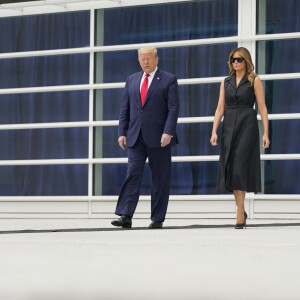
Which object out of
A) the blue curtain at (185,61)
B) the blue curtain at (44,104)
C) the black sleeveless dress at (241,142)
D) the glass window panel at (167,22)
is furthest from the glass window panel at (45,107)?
the black sleeveless dress at (241,142)

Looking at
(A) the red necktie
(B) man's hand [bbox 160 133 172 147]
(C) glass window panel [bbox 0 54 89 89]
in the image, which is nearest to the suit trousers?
(B) man's hand [bbox 160 133 172 147]

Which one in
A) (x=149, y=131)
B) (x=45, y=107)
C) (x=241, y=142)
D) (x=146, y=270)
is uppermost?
(x=45, y=107)

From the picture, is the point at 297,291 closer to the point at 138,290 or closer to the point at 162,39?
the point at 138,290

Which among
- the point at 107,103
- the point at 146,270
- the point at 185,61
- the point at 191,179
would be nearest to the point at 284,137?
the point at 191,179

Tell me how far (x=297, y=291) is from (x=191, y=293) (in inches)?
21.9

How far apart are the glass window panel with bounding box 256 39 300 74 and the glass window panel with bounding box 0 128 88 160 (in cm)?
297

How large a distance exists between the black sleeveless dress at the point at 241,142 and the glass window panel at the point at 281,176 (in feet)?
10.8

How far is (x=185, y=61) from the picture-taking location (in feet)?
46.5

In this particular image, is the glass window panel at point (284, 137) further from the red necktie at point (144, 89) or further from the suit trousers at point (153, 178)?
the red necktie at point (144, 89)

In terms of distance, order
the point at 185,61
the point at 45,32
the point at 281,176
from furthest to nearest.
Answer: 1. the point at 45,32
2. the point at 185,61
3. the point at 281,176

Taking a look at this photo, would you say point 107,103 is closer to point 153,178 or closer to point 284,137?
point 284,137

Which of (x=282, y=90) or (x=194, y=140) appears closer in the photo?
(x=282, y=90)

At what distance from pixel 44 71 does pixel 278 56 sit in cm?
379

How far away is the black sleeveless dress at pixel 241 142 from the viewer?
10.1 metres
